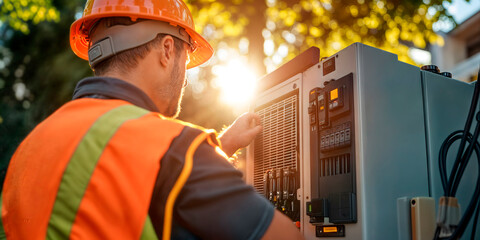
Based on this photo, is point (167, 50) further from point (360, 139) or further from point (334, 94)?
point (360, 139)

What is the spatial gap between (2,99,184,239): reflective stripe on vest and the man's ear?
0.52 metres

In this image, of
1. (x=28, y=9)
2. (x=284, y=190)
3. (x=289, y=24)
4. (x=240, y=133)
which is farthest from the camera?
(x=289, y=24)

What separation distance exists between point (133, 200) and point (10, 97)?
18.5m

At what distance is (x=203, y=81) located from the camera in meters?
15.3

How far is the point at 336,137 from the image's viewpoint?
6.37ft

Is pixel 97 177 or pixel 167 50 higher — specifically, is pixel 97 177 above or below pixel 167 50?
below

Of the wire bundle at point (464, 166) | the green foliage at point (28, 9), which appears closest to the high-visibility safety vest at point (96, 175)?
the wire bundle at point (464, 166)

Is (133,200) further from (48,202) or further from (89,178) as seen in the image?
(48,202)

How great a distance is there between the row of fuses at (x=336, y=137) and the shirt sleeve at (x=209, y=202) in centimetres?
79

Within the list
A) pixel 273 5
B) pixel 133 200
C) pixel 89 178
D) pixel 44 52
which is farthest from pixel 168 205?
pixel 44 52

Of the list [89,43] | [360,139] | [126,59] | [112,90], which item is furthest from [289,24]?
[112,90]

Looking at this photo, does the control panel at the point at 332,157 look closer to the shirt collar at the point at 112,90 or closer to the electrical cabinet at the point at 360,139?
the electrical cabinet at the point at 360,139

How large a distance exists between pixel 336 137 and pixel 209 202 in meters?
0.99

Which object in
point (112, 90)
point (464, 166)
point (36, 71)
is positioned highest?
point (36, 71)
